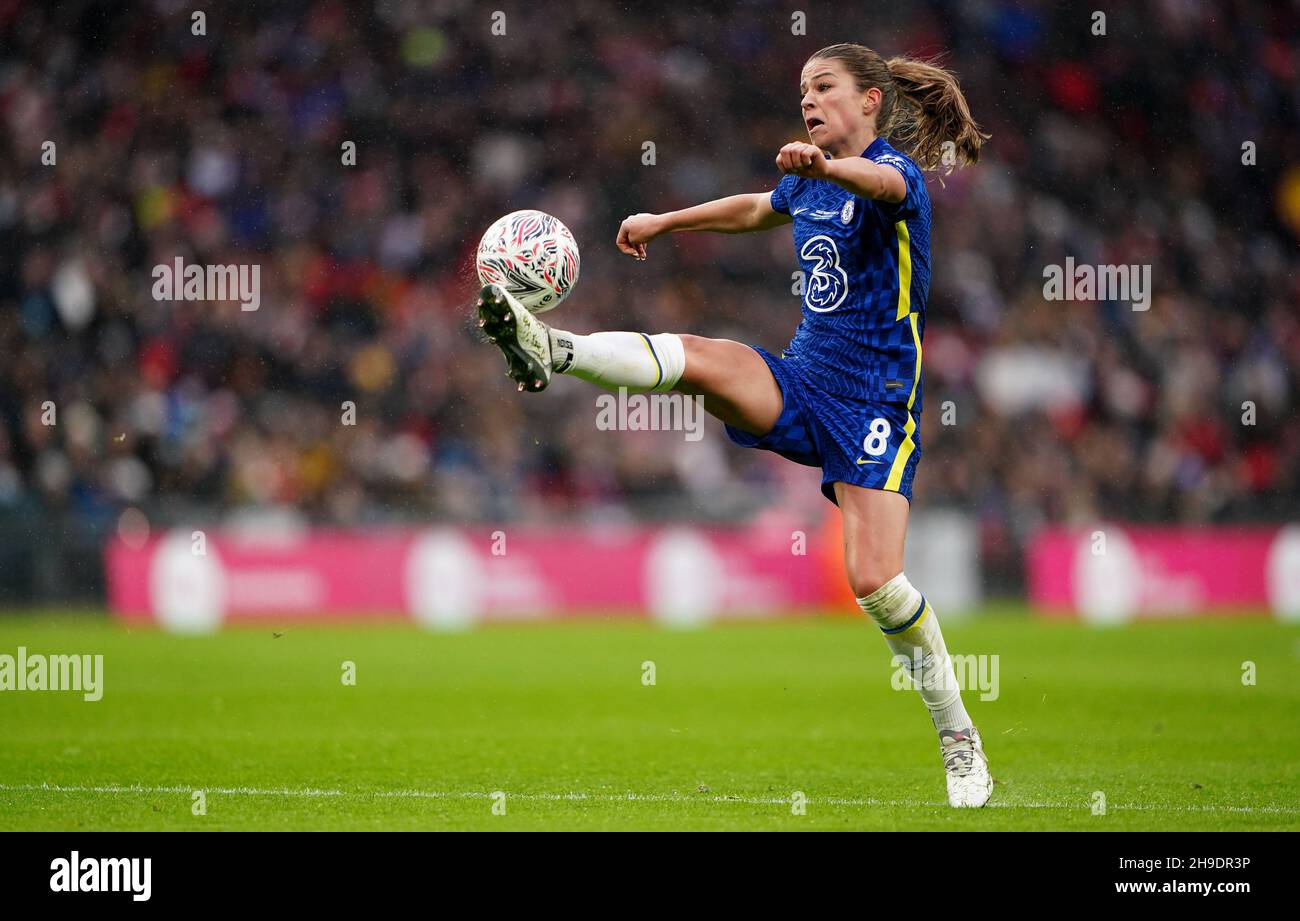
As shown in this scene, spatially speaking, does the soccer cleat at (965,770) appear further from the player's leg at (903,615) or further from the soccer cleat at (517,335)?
the soccer cleat at (517,335)

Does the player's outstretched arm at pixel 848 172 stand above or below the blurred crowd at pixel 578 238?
below

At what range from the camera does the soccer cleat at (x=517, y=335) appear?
5293 mm

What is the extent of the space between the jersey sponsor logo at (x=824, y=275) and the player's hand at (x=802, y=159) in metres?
0.82

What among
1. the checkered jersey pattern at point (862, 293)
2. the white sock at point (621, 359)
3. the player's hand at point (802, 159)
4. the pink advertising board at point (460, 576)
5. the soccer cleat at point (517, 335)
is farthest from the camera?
the pink advertising board at point (460, 576)

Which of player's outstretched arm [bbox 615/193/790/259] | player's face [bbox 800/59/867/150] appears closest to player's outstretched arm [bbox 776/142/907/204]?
player's face [bbox 800/59/867/150]

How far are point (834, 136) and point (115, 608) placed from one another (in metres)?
12.6

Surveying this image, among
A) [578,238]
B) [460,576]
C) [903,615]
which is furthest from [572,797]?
[578,238]

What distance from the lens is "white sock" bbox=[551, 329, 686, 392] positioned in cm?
559

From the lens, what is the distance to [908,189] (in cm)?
580

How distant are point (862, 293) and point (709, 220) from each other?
29.0 inches

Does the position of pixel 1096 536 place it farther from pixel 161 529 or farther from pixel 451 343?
pixel 161 529

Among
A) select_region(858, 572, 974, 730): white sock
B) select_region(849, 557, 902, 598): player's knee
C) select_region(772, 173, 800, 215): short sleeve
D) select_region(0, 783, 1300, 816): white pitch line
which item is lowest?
select_region(0, 783, 1300, 816): white pitch line

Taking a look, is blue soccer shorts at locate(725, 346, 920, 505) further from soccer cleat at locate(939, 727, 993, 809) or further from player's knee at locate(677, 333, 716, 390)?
soccer cleat at locate(939, 727, 993, 809)

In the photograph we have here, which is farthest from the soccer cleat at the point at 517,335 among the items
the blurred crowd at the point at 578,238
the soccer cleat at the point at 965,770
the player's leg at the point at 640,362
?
the blurred crowd at the point at 578,238
